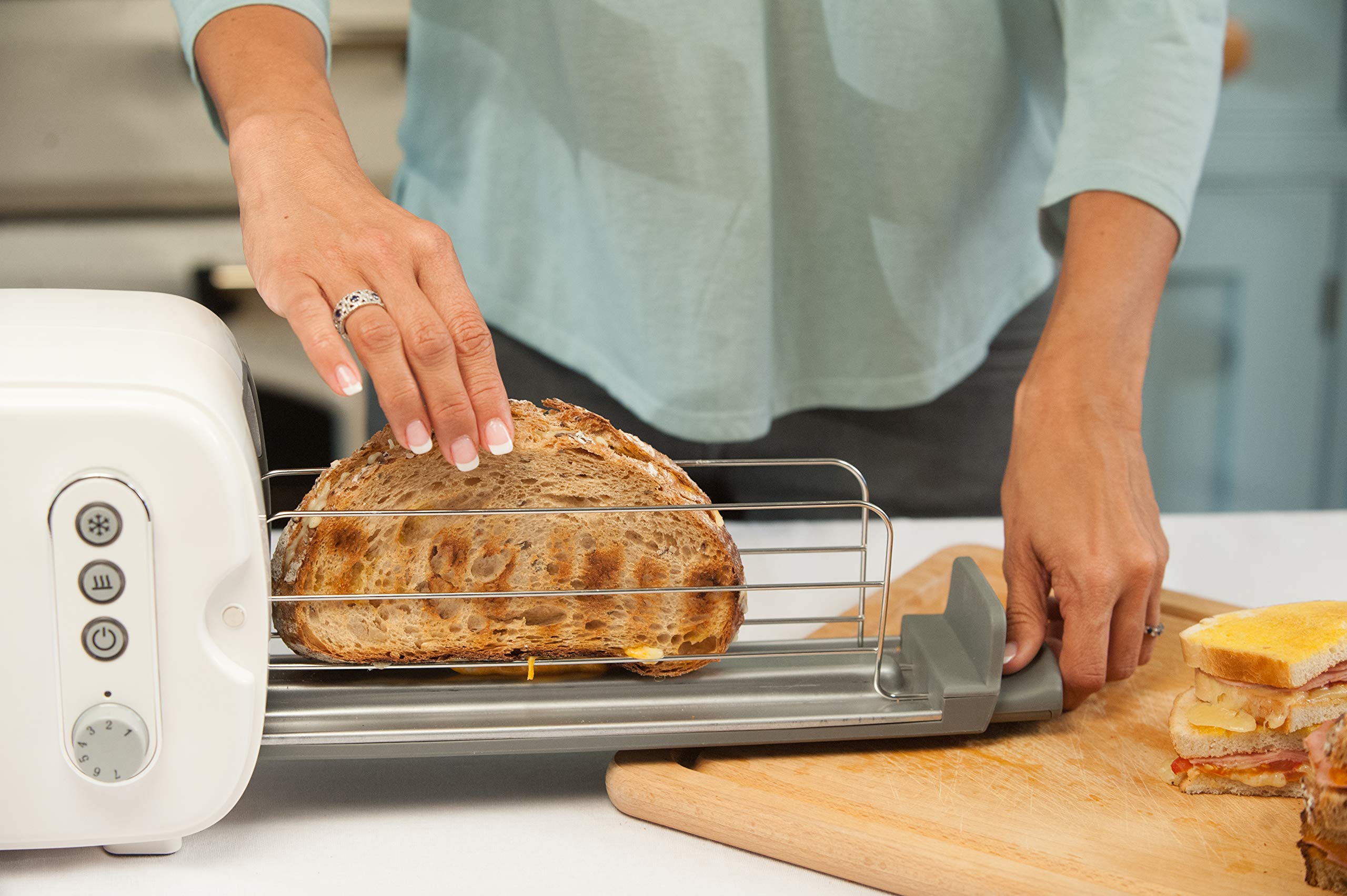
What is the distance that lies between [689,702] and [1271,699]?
0.42 meters

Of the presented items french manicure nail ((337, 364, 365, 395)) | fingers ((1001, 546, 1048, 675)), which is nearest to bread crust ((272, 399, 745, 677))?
french manicure nail ((337, 364, 365, 395))

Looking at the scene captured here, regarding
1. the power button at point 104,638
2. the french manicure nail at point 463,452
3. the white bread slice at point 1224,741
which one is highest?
the french manicure nail at point 463,452

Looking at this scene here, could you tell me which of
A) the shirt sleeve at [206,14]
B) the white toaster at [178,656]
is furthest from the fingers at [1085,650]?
the shirt sleeve at [206,14]

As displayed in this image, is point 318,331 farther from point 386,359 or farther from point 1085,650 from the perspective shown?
point 1085,650

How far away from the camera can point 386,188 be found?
7.43 feet

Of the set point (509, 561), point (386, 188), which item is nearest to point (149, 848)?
point (509, 561)

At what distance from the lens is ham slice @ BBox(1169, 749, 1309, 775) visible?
74 cm

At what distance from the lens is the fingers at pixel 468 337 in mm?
705

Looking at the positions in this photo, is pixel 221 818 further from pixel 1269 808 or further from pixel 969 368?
pixel 969 368

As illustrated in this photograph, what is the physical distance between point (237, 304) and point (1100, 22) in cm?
181

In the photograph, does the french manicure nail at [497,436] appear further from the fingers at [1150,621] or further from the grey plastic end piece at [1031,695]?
the fingers at [1150,621]

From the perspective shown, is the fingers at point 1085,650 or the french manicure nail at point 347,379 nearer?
the french manicure nail at point 347,379

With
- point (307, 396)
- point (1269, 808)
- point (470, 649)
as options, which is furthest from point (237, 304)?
point (1269, 808)

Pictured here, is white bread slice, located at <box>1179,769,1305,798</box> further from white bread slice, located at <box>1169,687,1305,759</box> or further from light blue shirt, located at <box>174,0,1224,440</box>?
light blue shirt, located at <box>174,0,1224,440</box>
